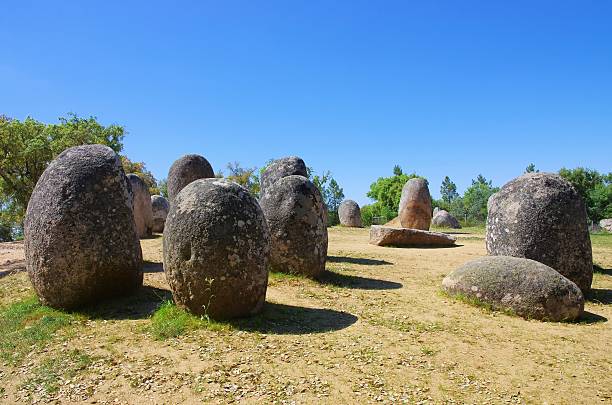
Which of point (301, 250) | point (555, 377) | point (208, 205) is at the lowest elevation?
point (555, 377)

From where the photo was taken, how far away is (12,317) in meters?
8.10

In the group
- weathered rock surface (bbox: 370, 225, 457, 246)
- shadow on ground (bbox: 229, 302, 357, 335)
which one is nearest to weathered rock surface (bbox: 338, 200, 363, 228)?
weathered rock surface (bbox: 370, 225, 457, 246)

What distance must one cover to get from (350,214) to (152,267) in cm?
2416

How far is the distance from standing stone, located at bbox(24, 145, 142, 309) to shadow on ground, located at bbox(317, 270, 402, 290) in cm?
462

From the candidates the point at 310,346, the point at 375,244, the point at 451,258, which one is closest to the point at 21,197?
the point at 375,244

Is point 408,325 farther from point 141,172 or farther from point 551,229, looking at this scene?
point 141,172

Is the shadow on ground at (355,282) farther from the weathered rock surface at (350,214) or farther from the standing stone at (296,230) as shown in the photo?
the weathered rock surface at (350,214)

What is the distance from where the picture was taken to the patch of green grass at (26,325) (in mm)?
6715

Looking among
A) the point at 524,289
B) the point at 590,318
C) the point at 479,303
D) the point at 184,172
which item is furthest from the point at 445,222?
the point at 524,289

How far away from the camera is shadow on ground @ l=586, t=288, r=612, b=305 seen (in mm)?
9621

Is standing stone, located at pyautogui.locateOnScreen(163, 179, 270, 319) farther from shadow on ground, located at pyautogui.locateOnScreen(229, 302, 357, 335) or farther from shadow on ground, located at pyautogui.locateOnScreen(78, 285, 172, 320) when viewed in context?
shadow on ground, located at pyautogui.locateOnScreen(78, 285, 172, 320)

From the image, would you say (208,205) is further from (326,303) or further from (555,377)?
(555,377)

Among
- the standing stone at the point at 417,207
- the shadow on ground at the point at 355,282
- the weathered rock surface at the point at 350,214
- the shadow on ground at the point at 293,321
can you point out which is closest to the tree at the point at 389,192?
the weathered rock surface at the point at 350,214

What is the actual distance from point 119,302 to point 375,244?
12.9 meters
